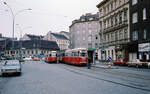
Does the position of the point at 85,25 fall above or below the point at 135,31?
above

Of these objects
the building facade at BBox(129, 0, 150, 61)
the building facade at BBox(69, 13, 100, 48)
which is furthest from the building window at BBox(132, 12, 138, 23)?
the building facade at BBox(69, 13, 100, 48)

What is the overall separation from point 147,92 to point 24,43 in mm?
102085

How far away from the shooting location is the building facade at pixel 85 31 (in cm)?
7938

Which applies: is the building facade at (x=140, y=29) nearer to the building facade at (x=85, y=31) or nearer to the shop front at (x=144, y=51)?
the shop front at (x=144, y=51)

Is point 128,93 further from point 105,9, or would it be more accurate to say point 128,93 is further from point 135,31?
point 105,9

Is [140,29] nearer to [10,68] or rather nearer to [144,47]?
[144,47]

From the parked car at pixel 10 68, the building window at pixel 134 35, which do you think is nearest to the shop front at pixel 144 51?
the building window at pixel 134 35

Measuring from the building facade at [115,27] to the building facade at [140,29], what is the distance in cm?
166

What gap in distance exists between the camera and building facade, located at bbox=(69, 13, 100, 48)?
79.4 meters

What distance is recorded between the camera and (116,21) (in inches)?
1720

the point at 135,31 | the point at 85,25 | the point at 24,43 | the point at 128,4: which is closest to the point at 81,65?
the point at 135,31

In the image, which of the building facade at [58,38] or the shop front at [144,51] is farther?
the building facade at [58,38]

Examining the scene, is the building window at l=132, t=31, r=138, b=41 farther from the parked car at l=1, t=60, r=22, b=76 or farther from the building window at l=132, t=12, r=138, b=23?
the parked car at l=1, t=60, r=22, b=76

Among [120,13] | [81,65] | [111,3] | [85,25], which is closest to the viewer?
[81,65]
